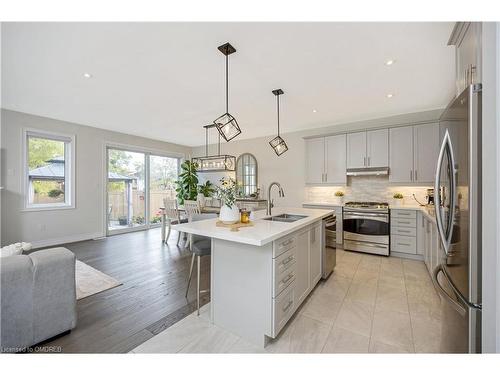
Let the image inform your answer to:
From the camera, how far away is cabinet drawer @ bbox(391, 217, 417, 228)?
3.54 metres

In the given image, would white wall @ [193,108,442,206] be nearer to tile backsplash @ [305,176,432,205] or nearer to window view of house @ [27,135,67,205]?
tile backsplash @ [305,176,432,205]

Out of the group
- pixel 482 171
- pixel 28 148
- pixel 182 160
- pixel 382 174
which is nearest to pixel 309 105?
pixel 382 174

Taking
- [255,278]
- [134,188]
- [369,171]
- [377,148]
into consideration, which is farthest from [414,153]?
[134,188]

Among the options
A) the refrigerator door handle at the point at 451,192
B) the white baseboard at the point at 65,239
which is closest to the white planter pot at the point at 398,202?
the refrigerator door handle at the point at 451,192

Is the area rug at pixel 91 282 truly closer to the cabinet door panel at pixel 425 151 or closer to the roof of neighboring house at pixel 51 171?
the roof of neighboring house at pixel 51 171

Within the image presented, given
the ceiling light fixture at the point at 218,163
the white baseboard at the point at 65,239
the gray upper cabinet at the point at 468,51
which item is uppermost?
the gray upper cabinet at the point at 468,51

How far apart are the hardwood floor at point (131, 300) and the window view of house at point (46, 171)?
1210 millimetres

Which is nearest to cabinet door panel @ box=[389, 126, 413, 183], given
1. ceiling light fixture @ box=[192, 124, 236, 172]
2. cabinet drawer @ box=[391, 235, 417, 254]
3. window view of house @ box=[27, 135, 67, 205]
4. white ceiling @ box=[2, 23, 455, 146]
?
white ceiling @ box=[2, 23, 455, 146]

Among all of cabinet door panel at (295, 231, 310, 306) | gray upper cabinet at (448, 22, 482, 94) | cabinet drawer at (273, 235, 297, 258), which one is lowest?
cabinet door panel at (295, 231, 310, 306)

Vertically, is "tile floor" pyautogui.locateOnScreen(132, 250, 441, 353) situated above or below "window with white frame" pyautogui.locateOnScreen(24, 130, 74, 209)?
below

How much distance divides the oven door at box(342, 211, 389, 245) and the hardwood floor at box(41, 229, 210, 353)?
2.66 m

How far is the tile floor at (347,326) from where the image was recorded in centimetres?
162

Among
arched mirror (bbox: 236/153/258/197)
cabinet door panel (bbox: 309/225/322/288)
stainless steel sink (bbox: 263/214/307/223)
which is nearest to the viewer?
cabinet door panel (bbox: 309/225/322/288)

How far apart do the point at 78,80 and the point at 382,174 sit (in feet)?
16.6
